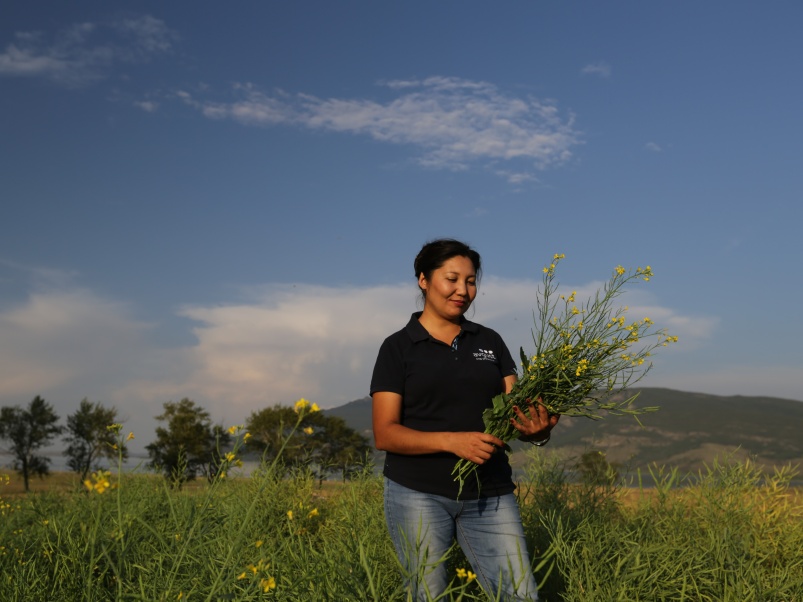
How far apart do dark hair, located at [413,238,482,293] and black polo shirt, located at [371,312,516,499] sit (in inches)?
14.2

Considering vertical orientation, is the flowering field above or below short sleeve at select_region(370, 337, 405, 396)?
below

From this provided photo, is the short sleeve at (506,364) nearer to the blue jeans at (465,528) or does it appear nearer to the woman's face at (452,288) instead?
the woman's face at (452,288)

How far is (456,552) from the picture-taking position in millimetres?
5113

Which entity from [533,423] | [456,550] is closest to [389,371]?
[533,423]

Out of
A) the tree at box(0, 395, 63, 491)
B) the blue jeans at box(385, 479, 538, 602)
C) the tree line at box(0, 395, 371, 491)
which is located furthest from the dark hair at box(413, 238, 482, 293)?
the tree at box(0, 395, 63, 491)

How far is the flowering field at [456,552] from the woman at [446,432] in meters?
0.26

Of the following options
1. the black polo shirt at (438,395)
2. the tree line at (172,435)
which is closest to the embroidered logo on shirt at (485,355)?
the black polo shirt at (438,395)

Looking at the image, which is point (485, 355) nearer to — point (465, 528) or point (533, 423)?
point (533, 423)

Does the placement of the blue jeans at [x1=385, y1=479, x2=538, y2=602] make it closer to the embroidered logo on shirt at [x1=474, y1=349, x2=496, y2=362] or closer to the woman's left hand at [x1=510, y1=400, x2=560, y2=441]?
the woman's left hand at [x1=510, y1=400, x2=560, y2=441]

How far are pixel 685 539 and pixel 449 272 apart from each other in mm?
3937

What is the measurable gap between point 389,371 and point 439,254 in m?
0.71

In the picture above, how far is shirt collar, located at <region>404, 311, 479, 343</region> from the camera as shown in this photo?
375 centimetres

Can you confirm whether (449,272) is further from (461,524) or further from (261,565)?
(261,565)

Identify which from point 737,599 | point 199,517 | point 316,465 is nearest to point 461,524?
point 199,517
